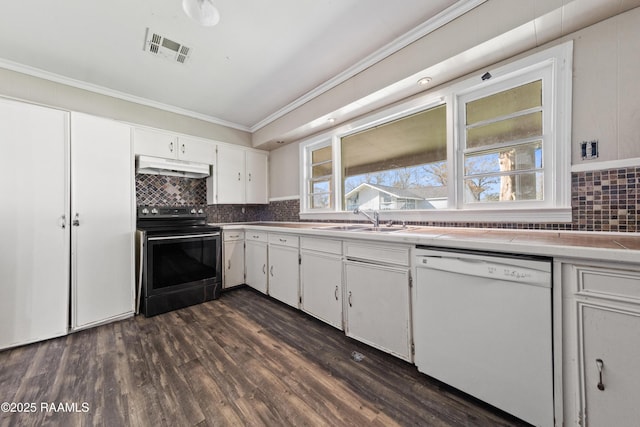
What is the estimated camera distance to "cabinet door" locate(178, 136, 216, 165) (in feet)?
10.2

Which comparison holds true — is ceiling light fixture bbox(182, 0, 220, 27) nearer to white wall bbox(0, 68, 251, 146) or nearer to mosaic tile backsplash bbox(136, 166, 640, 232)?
white wall bbox(0, 68, 251, 146)

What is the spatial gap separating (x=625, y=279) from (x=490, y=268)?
1.45 feet

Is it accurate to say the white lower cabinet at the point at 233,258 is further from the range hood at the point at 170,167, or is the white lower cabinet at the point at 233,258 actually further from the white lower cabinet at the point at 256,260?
the range hood at the point at 170,167

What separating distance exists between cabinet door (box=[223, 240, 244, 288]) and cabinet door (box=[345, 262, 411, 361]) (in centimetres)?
192

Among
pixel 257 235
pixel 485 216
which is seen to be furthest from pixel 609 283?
pixel 257 235

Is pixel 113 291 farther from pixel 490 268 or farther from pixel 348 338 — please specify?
pixel 490 268

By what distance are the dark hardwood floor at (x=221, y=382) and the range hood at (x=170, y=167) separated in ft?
5.84

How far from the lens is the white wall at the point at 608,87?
4.39 feet

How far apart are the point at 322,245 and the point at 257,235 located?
1.25m

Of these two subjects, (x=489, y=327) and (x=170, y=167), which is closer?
(x=489, y=327)

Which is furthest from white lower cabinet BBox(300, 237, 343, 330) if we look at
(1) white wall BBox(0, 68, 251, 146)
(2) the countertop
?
(1) white wall BBox(0, 68, 251, 146)

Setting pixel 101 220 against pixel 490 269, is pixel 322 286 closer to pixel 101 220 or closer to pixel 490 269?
pixel 490 269

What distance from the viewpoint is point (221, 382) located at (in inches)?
60.2

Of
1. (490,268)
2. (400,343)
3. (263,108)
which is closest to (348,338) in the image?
(400,343)
